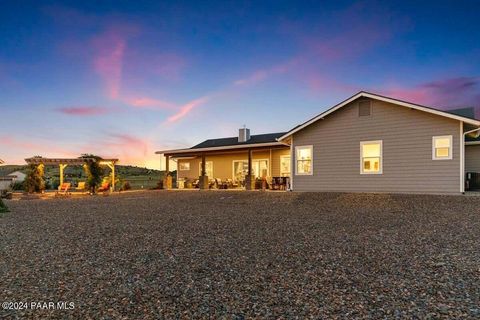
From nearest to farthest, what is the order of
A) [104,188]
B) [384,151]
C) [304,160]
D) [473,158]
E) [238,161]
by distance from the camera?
[384,151] < [304,160] < [473,158] < [104,188] < [238,161]

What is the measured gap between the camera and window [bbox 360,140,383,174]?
14359 millimetres

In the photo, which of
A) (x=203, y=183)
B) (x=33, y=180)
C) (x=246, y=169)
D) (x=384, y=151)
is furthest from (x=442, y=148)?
(x=33, y=180)

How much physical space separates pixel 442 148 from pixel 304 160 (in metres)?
6.25

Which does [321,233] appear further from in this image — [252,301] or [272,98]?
[272,98]

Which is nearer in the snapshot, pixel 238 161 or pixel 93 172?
pixel 93 172

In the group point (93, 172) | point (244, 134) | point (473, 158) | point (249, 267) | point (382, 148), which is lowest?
point (249, 267)

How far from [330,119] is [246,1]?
22.9 ft

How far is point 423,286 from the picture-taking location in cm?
352

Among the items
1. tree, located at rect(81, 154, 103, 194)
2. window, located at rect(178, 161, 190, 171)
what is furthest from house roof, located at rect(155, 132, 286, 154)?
tree, located at rect(81, 154, 103, 194)

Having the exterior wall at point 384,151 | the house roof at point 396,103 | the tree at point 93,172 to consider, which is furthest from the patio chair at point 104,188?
the exterior wall at point 384,151

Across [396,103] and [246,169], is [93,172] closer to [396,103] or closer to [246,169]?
[246,169]

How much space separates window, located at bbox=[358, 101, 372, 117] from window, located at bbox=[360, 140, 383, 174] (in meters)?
1.38

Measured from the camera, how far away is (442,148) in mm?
13055

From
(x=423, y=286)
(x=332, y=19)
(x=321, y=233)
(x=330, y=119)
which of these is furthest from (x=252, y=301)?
(x=332, y=19)
